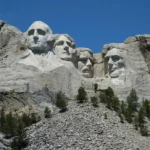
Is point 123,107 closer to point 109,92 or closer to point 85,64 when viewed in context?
point 109,92

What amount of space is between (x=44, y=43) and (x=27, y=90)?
255 centimetres

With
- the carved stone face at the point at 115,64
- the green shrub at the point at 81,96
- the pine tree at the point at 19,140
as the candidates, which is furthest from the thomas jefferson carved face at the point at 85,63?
the pine tree at the point at 19,140

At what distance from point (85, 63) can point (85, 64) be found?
0.25 feet

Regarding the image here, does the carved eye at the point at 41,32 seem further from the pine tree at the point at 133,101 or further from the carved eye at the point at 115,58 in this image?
the pine tree at the point at 133,101

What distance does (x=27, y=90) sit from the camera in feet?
108

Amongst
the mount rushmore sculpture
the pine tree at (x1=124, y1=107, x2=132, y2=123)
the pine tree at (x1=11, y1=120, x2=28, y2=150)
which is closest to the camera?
the pine tree at (x1=11, y1=120, x2=28, y2=150)

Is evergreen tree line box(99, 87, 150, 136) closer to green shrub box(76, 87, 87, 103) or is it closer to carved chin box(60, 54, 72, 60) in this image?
green shrub box(76, 87, 87, 103)

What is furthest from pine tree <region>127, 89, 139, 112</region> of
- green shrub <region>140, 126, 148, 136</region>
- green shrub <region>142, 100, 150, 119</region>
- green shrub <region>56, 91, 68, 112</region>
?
green shrub <region>56, 91, 68, 112</region>

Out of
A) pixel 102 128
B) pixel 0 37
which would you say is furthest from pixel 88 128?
pixel 0 37

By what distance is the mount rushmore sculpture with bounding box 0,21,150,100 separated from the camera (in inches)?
1320

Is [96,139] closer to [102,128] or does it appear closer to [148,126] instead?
[102,128]

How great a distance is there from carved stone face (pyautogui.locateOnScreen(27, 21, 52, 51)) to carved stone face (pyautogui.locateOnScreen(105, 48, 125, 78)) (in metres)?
2.81

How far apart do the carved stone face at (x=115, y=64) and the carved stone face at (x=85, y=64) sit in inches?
40.5

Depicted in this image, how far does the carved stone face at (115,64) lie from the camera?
35125 millimetres
